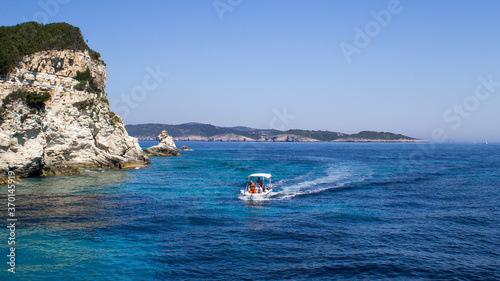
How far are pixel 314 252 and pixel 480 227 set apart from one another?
14.0 metres

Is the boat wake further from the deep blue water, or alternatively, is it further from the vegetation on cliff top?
the vegetation on cliff top

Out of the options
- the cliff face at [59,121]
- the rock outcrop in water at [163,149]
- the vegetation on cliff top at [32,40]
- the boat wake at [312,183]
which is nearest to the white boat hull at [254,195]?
the boat wake at [312,183]

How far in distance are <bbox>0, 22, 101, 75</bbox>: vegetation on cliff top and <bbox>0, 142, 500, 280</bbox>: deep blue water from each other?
1632 centimetres

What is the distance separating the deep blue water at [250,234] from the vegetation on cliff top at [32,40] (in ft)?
53.5

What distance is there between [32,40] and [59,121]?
39.4 ft

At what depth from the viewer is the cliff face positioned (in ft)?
129

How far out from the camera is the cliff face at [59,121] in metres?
39.4

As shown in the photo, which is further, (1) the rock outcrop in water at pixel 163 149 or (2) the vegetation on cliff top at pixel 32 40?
(1) the rock outcrop in water at pixel 163 149

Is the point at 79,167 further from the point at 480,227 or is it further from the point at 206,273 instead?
the point at 480,227

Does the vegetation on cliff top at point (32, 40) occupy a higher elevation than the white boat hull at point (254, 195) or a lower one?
higher

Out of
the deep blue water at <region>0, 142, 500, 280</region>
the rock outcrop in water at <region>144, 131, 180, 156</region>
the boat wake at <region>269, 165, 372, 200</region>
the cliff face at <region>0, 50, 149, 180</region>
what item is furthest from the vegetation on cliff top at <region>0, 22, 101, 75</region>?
the rock outcrop in water at <region>144, 131, 180, 156</region>

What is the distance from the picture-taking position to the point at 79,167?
53.7m

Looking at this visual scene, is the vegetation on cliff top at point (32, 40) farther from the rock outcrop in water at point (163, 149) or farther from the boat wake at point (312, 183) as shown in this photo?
the rock outcrop in water at point (163, 149)

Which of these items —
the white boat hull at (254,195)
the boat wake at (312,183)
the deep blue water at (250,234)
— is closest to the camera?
the deep blue water at (250,234)
